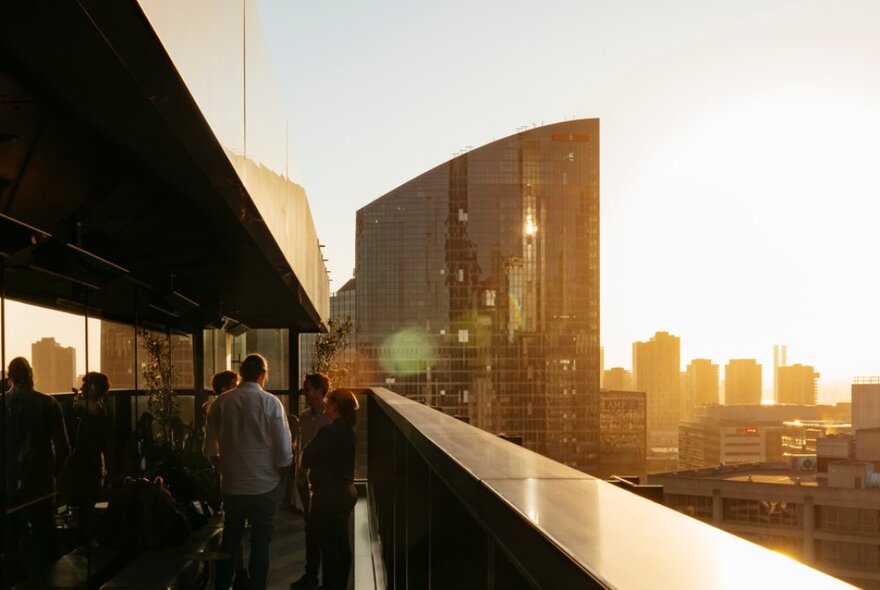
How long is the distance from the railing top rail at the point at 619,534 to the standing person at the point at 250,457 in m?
3.96

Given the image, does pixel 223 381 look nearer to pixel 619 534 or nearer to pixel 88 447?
pixel 88 447

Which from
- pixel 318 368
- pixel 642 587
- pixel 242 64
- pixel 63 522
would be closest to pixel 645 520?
pixel 642 587

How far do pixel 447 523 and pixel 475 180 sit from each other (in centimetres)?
12185

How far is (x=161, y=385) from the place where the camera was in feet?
27.8

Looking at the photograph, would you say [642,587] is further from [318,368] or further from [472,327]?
[472,327]

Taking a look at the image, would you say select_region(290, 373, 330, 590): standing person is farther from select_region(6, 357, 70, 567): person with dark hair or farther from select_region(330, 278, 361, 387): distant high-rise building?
select_region(330, 278, 361, 387): distant high-rise building

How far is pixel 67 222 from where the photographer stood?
4723 mm

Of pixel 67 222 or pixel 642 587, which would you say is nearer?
pixel 642 587

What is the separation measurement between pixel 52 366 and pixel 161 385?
3.54 meters

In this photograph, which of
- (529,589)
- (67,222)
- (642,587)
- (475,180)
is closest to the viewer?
(642,587)

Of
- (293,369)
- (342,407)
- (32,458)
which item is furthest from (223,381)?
(293,369)

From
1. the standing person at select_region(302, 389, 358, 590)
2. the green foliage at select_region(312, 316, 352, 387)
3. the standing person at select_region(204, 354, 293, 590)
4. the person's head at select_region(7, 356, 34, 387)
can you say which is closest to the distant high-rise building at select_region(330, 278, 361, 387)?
the green foliage at select_region(312, 316, 352, 387)

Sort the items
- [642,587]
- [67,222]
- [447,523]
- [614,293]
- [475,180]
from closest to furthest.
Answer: [642,587]
[447,523]
[67,222]
[475,180]
[614,293]

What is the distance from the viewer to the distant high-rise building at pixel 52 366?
473cm
